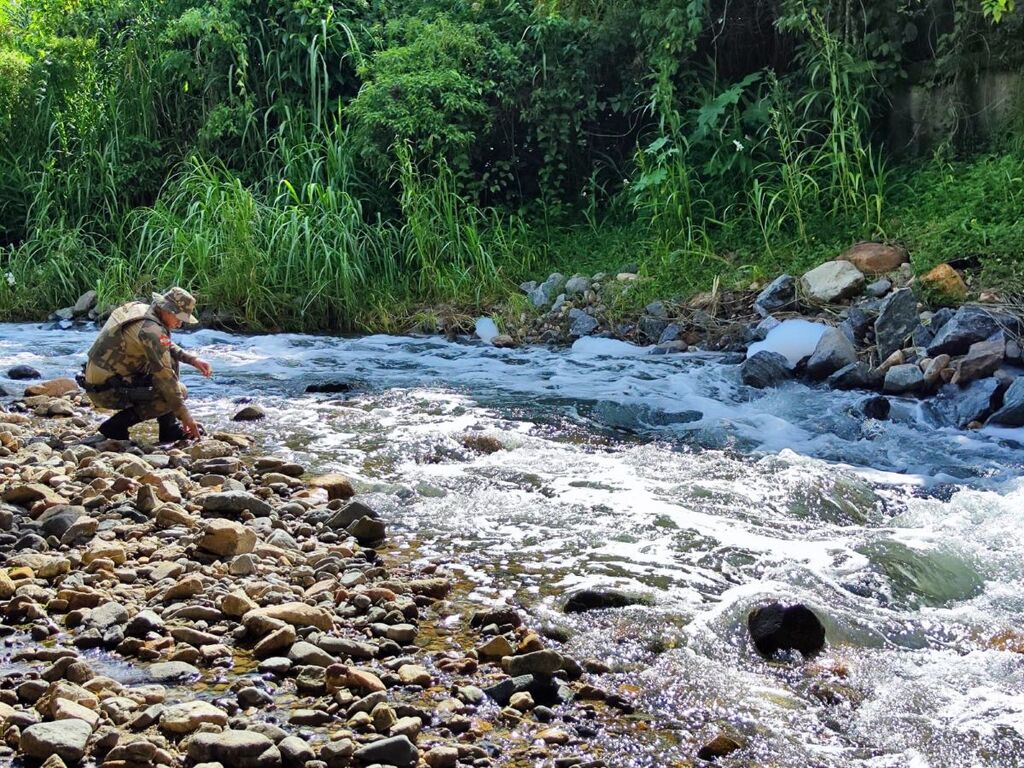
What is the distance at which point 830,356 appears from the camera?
6930 millimetres

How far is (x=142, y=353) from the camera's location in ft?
18.5

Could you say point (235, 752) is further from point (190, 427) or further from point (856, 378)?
point (856, 378)

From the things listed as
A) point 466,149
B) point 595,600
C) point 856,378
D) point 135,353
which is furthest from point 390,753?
point 466,149

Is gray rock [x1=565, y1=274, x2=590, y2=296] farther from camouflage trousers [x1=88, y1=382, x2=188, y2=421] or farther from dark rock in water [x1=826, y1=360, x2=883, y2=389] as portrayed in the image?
camouflage trousers [x1=88, y1=382, x2=188, y2=421]

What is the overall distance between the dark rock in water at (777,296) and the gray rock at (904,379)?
4.54ft

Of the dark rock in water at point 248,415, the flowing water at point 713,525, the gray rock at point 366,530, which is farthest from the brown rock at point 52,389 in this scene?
the gray rock at point 366,530

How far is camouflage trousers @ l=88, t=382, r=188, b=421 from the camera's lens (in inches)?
222

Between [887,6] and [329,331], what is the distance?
5.25 metres

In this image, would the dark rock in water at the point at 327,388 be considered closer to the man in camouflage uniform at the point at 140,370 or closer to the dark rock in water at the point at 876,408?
the man in camouflage uniform at the point at 140,370

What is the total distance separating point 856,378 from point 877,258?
4.74 ft

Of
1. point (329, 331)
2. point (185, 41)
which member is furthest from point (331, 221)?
point (185, 41)

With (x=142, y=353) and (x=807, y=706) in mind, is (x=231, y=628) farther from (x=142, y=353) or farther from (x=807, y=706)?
(x=142, y=353)

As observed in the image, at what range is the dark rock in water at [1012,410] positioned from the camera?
589 cm

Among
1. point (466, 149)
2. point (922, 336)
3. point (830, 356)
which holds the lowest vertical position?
point (830, 356)
